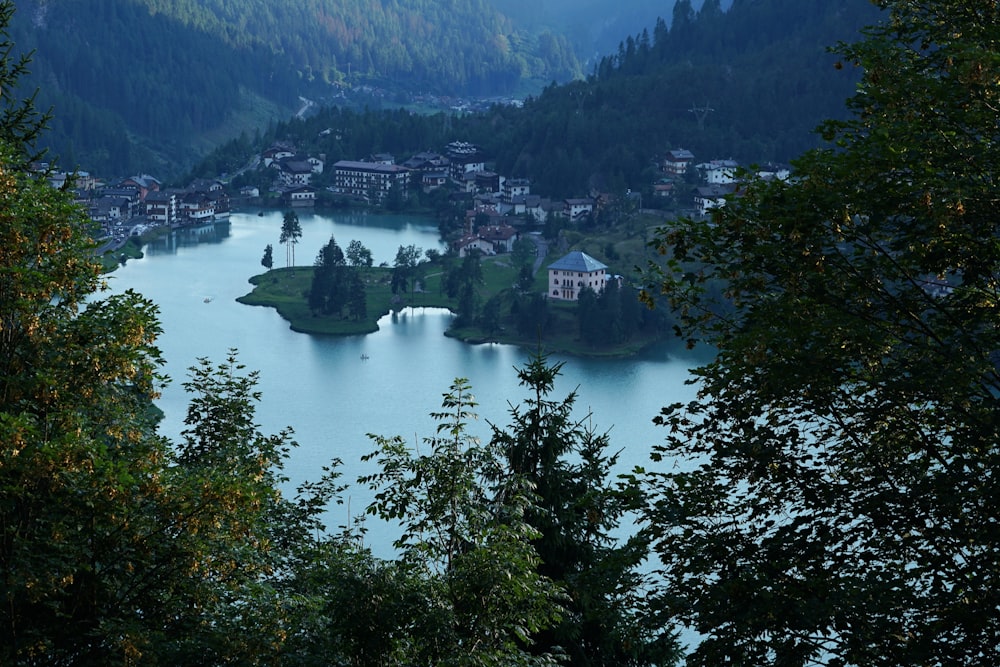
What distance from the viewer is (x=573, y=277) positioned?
35.6 meters

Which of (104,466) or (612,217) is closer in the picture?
(104,466)

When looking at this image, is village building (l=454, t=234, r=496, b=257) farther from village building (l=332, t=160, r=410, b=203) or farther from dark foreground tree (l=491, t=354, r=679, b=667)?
dark foreground tree (l=491, t=354, r=679, b=667)

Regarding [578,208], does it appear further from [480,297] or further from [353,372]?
[353,372]

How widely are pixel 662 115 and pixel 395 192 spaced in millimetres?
13018

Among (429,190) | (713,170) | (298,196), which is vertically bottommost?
(298,196)

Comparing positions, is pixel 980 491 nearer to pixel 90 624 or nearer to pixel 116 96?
pixel 90 624

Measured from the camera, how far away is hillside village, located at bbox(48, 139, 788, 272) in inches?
1820

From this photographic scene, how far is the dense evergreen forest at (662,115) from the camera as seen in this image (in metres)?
52.2

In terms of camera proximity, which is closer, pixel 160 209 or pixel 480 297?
pixel 480 297

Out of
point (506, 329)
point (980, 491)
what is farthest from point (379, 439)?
point (506, 329)

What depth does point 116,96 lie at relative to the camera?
79000 mm

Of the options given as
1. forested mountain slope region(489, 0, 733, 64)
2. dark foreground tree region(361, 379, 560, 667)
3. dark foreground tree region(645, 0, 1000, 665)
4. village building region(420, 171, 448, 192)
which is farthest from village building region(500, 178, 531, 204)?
forested mountain slope region(489, 0, 733, 64)

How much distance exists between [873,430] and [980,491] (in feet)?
2.28

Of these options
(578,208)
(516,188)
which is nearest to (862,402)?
(578,208)
